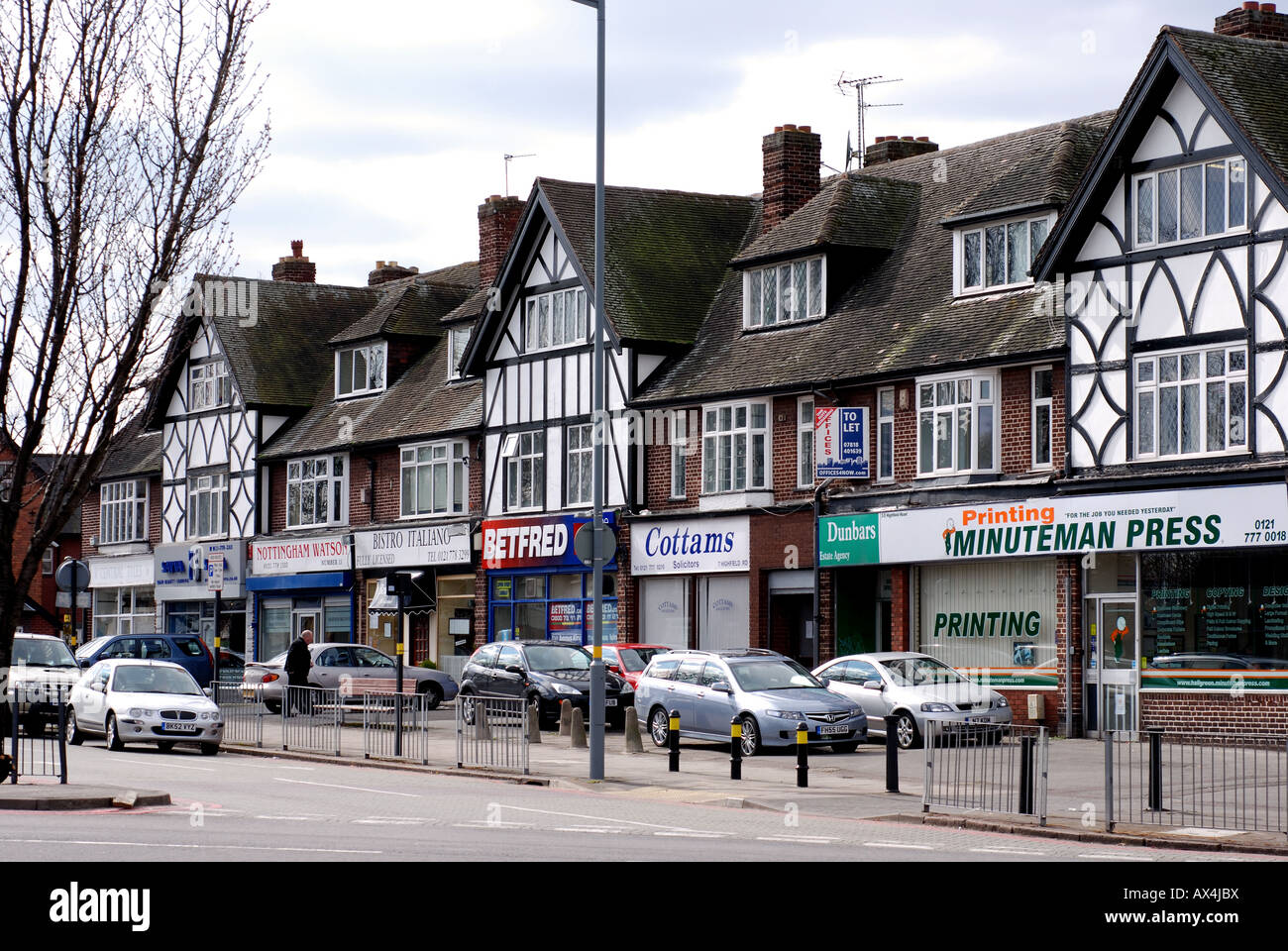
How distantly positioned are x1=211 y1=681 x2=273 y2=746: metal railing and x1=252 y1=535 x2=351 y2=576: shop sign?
17.5m

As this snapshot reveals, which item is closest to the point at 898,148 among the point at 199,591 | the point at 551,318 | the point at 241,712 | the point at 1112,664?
the point at 551,318

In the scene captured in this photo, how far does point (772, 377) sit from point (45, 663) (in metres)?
14.4

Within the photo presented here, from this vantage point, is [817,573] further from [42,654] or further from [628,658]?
[42,654]

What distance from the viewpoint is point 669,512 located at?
1545 inches

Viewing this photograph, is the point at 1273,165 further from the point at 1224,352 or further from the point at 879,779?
the point at 879,779

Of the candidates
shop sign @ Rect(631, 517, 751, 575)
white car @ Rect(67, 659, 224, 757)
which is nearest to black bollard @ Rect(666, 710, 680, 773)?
white car @ Rect(67, 659, 224, 757)

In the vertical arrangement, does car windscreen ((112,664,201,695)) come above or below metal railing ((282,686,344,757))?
above

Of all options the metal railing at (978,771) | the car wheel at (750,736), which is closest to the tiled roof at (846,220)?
the car wheel at (750,736)

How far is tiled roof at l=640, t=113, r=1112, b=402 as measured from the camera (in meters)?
32.8

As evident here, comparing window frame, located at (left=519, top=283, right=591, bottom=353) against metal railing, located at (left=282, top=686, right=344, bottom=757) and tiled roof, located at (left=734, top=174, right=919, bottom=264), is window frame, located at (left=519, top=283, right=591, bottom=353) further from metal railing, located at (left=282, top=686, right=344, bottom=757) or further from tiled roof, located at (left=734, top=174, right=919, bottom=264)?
metal railing, located at (left=282, top=686, right=344, bottom=757)

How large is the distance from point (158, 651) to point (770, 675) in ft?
50.0

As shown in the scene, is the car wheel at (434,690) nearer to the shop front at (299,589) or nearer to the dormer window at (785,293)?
the dormer window at (785,293)

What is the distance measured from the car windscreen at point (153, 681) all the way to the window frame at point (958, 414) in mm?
13210

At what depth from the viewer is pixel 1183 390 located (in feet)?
95.3
